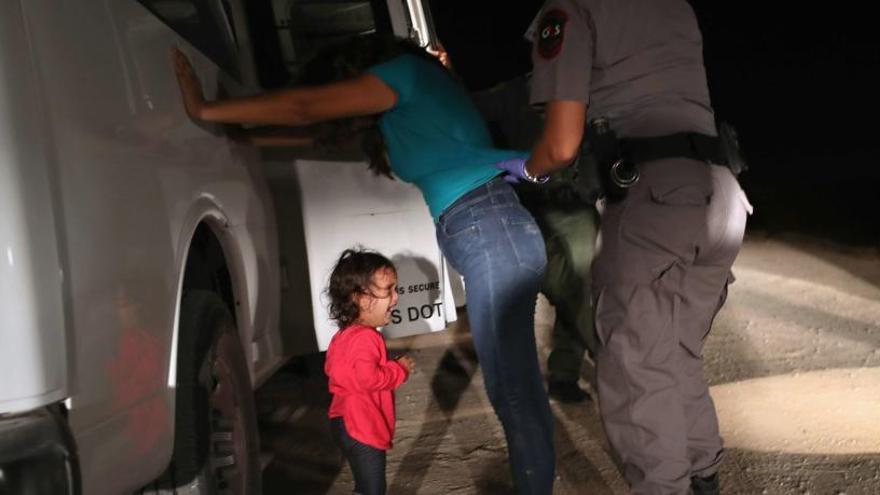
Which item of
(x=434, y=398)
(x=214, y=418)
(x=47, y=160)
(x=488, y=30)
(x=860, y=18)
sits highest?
(x=488, y=30)

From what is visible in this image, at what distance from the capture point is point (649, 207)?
7.79 ft

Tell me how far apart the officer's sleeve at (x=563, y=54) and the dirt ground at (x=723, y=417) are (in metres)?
1.51

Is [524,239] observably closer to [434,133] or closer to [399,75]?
[434,133]

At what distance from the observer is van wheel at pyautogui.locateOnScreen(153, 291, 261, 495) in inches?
76.4

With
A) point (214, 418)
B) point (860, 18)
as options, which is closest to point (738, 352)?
point (214, 418)

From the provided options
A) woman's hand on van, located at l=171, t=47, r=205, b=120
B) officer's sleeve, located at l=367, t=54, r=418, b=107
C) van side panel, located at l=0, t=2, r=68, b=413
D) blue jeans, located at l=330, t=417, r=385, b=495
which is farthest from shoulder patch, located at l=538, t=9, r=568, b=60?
van side panel, located at l=0, t=2, r=68, b=413

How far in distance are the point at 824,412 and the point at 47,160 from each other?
3308mm

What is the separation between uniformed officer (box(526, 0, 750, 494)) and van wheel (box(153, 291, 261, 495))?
3.25 feet

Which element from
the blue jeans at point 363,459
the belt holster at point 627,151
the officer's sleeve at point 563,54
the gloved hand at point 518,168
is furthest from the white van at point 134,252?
the belt holster at point 627,151

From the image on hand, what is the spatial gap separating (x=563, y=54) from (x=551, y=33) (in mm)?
88

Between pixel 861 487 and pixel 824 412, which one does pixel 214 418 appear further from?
pixel 824 412

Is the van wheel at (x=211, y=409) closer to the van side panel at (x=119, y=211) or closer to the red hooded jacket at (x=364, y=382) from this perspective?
the van side panel at (x=119, y=211)

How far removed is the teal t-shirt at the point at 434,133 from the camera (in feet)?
7.65

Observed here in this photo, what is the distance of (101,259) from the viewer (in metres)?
1.49
